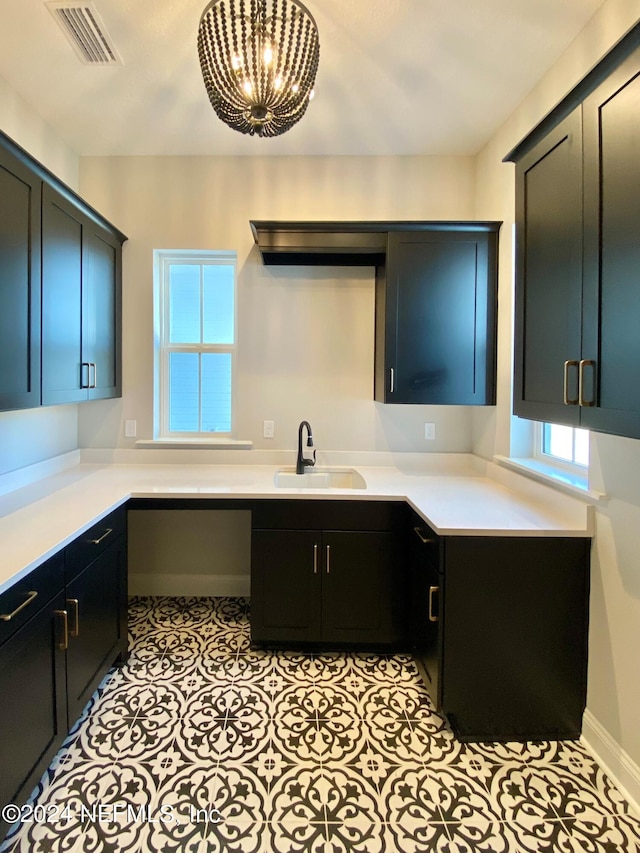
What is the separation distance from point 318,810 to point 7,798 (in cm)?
95

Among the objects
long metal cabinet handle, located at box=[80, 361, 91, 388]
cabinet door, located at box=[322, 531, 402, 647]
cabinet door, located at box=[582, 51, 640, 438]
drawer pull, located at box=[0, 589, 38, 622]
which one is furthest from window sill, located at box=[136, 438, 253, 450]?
cabinet door, located at box=[582, 51, 640, 438]

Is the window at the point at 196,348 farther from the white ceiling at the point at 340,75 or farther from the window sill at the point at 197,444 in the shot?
the white ceiling at the point at 340,75

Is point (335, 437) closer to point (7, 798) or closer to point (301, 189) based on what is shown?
point (301, 189)

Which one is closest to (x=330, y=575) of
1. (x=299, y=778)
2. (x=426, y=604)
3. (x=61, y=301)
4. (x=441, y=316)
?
(x=426, y=604)

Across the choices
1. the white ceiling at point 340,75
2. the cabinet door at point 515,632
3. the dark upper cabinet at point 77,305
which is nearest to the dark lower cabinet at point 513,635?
the cabinet door at point 515,632

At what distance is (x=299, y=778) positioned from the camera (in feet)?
5.21

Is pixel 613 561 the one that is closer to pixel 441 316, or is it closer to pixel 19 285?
pixel 441 316

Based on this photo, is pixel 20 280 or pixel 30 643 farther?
pixel 20 280

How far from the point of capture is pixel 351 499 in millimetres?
2248

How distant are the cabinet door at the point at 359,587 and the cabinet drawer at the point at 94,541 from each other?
101 centimetres

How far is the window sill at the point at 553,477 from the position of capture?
1737 millimetres

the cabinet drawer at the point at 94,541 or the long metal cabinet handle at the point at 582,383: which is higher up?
the long metal cabinet handle at the point at 582,383

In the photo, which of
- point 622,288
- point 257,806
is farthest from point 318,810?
point 622,288

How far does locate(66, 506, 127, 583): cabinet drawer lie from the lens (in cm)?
168
